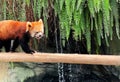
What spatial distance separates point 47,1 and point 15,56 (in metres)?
1.07

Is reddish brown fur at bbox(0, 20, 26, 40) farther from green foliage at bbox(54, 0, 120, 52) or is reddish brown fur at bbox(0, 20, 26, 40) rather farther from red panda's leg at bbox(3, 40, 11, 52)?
green foliage at bbox(54, 0, 120, 52)

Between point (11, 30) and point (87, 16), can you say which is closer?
point (11, 30)

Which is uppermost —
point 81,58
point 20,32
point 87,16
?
point 87,16

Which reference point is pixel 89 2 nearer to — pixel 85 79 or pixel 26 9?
pixel 26 9

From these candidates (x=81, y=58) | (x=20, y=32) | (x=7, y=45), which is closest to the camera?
(x=81, y=58)

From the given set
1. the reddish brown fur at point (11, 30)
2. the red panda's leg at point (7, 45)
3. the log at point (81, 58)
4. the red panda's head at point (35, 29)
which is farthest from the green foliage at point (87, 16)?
the log at point (81, 58)

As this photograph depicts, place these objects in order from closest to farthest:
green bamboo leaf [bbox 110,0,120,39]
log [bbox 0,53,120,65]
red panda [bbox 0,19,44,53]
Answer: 1. log [bbox 0,53,120,65]
2. red panda [bbox 0,19,44,53]
3. green bamboo leaf [bbox 110,0,120,39]

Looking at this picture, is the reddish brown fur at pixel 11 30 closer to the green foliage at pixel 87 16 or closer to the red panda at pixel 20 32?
the red panda at pixel 20 32

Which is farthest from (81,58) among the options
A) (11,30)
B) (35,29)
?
(11,30)

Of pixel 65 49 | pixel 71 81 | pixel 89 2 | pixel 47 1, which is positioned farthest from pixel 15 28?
pixel 71 81

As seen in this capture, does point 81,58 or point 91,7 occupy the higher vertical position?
point 91,7

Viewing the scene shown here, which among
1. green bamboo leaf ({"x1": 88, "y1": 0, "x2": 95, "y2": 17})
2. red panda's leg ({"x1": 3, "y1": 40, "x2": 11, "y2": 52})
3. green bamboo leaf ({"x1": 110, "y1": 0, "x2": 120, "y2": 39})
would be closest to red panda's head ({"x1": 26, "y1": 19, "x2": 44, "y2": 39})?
red panda's leg ({"x1": 3, "y1": 40, "x2": 11, "y2": 52})

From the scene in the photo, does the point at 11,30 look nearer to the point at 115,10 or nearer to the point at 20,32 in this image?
the point at 20,32

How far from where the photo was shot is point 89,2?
142 inches
